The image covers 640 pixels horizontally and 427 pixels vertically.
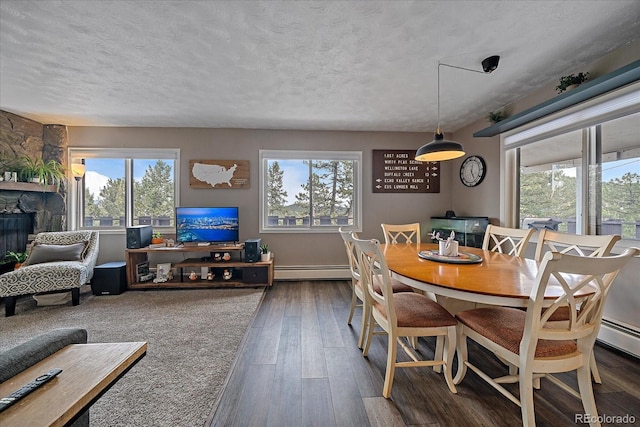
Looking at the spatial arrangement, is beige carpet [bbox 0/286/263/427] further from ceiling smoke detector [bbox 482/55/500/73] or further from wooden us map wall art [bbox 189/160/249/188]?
ceiling smoke detector [bbox 482/55/500/73]

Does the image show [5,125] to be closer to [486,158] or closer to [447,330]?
[447,330]

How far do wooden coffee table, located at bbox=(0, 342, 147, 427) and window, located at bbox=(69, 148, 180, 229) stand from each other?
3478mm

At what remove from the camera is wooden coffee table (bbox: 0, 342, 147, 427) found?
0.71 meters

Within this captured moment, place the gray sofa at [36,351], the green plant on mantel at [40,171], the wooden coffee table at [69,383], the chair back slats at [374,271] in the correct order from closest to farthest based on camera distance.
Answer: the wooden coffee table at [69,383] → the gray sofa at [36,351] → the chair back slats at [374,271] → the green plant on mantel at [40,171]

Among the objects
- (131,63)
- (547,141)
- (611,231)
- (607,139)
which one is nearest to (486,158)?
(547,141)

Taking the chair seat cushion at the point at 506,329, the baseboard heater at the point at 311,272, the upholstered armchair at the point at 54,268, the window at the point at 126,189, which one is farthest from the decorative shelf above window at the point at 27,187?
the chair seat cushion at the point at 506,329

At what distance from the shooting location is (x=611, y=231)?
2312 millimetres

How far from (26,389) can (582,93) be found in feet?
12.1

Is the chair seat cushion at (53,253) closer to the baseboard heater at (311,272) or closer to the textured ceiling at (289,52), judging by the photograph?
the textured ceiling at (289,52)

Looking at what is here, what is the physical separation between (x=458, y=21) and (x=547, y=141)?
2008mm

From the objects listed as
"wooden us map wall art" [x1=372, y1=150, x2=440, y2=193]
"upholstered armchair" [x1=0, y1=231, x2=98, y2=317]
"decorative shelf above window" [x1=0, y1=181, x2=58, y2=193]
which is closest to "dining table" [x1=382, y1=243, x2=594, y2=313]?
"wooden us map wall art" [x1=372, y1=150, x2=440, y2=193]

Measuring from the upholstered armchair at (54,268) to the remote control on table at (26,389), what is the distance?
2871 mm

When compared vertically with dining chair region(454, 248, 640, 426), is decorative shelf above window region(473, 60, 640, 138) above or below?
above

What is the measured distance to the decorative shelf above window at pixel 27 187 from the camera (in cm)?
321
